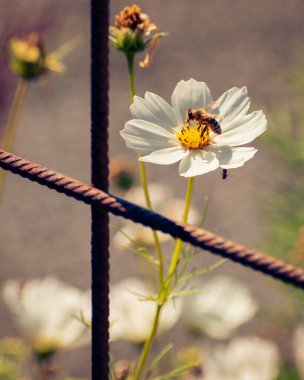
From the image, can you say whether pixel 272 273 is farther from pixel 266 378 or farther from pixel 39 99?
pixel 39 99

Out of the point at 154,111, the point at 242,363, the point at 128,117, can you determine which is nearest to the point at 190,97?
the point at 154,111

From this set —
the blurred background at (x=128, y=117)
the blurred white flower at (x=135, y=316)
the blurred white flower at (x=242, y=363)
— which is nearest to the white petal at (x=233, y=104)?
the blurred white flower at (x=135, y=316)

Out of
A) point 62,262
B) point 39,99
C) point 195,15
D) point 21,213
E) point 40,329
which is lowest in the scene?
point 40,329

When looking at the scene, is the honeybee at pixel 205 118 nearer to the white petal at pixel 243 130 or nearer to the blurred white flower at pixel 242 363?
the white petal at pixel 243 130

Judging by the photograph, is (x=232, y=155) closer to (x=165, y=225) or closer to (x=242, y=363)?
(x=165, y=225)

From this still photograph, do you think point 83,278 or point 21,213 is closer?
point 83,278

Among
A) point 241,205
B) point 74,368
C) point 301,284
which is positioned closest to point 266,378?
point 301,284
